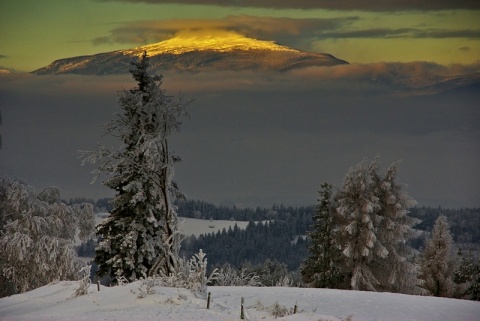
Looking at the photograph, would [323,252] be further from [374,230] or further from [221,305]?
[221,305]

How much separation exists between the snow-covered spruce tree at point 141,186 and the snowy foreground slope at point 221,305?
331 centimetres

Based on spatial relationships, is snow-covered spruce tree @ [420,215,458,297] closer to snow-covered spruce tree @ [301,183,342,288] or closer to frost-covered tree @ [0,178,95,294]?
snow-covered spruce tree @ [301,183,342,288]

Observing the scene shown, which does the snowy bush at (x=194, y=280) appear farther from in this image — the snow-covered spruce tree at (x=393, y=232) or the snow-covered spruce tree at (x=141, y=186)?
the snow-covered spruce tree at (x=393, y=232)

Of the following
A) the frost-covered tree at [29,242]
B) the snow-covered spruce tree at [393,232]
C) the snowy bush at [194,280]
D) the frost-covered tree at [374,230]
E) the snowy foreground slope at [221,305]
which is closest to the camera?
the snowy foreground slope at [221,305]

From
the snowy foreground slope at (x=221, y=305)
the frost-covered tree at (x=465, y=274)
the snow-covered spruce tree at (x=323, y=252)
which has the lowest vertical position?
the frost-covered tree at (x=465, y=274)

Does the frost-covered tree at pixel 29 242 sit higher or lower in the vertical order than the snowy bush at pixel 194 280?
lower

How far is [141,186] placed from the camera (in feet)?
92.5

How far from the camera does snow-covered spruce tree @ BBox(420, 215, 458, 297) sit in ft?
155

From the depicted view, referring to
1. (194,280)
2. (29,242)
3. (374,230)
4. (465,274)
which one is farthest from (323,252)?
(194,280)

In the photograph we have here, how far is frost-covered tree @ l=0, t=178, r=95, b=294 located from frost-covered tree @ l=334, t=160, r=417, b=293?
1490 centimetres

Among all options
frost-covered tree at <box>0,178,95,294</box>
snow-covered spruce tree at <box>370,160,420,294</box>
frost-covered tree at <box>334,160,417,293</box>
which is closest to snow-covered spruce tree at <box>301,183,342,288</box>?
frost-covered tree at <box>334,160,417,293</box>

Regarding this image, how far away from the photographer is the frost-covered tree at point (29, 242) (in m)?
34.8

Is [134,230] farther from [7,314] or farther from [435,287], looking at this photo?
[435,287]

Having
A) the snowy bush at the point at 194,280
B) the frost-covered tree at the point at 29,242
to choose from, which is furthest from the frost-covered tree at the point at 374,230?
the snowy bush at the point at 194,280
